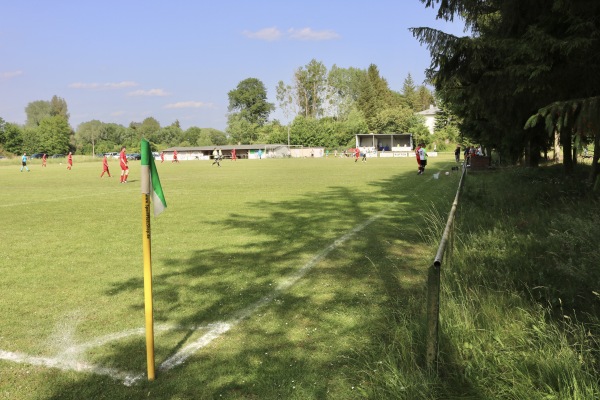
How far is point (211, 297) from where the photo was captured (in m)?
5.38

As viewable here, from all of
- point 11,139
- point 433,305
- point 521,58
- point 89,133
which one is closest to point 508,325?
point 433,305

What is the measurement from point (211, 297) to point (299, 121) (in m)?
94.3

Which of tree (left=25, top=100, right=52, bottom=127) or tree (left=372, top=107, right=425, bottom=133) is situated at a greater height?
tree (left=25, top=100, right=52, bottom=127)

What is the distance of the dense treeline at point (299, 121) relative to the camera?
9669 centimetres

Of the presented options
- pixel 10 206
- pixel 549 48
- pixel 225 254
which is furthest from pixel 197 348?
pixel 10 206

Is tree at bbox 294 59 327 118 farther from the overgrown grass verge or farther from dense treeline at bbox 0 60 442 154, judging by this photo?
the overgrown grass verge

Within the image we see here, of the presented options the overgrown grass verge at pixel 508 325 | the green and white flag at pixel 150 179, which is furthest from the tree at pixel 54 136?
the green and white flag at pixel 150 179

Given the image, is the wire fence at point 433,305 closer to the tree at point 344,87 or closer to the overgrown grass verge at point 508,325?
the overgrown grass verge at point 508,325

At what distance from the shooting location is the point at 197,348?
403 cm

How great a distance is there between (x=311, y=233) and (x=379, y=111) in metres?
99.5

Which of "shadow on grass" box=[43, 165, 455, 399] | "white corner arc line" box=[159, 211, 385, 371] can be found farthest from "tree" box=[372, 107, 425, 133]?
"white corner arc line" box=[159, 211, 385, 371]

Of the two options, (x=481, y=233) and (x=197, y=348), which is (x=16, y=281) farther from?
(x=481, y=233)

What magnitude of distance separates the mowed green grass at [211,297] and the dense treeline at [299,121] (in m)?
78.6

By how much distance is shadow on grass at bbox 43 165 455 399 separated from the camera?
11.1ft
